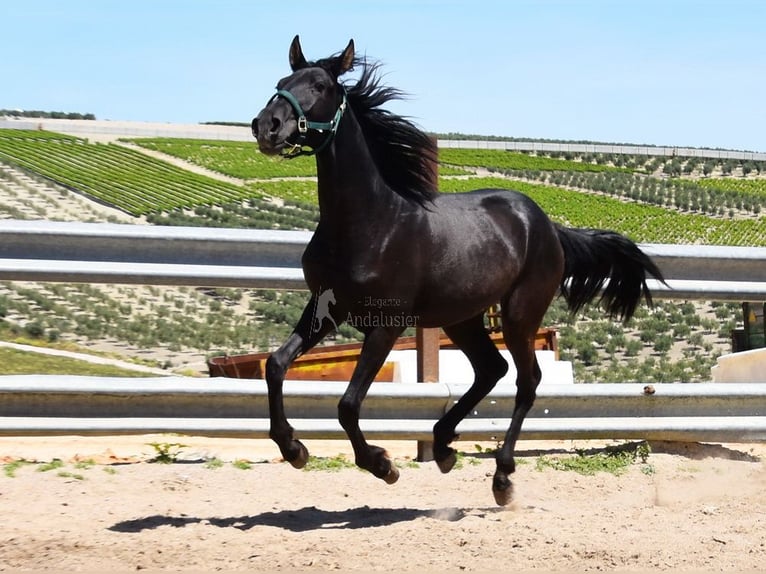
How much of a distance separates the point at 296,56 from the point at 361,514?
2300mm

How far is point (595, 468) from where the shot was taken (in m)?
6.79

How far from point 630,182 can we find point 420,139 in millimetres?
66024

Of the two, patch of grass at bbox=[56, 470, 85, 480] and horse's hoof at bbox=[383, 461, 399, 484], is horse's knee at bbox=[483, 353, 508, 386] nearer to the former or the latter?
horse's hoof at bbox=[383, 461, 399, 484]

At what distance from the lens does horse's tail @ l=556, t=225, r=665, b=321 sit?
685cm

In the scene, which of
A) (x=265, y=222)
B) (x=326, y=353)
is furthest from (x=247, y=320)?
(x=265, y=222)

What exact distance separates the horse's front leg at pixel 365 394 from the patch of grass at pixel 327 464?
40.9 inches

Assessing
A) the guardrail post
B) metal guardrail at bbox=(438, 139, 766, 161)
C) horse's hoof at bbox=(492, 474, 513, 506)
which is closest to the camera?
horse's hoof at bbox=(492, 474, 513, 506)

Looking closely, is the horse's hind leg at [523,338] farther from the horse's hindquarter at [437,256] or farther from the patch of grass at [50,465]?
the patch of grass at [50,465]

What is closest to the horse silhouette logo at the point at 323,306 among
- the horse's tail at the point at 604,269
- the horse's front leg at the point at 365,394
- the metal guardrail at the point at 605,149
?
the horse's front leg at the point at 365,394

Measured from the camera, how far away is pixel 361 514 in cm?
559

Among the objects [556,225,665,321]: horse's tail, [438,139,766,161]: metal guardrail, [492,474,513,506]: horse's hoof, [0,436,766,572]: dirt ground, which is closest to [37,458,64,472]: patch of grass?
[0,436,766,572]: dirt ground

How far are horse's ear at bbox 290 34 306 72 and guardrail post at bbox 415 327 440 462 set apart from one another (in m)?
2.18

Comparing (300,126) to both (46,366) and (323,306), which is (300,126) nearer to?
(323,306)

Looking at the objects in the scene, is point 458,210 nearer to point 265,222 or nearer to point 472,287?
point 472,287
